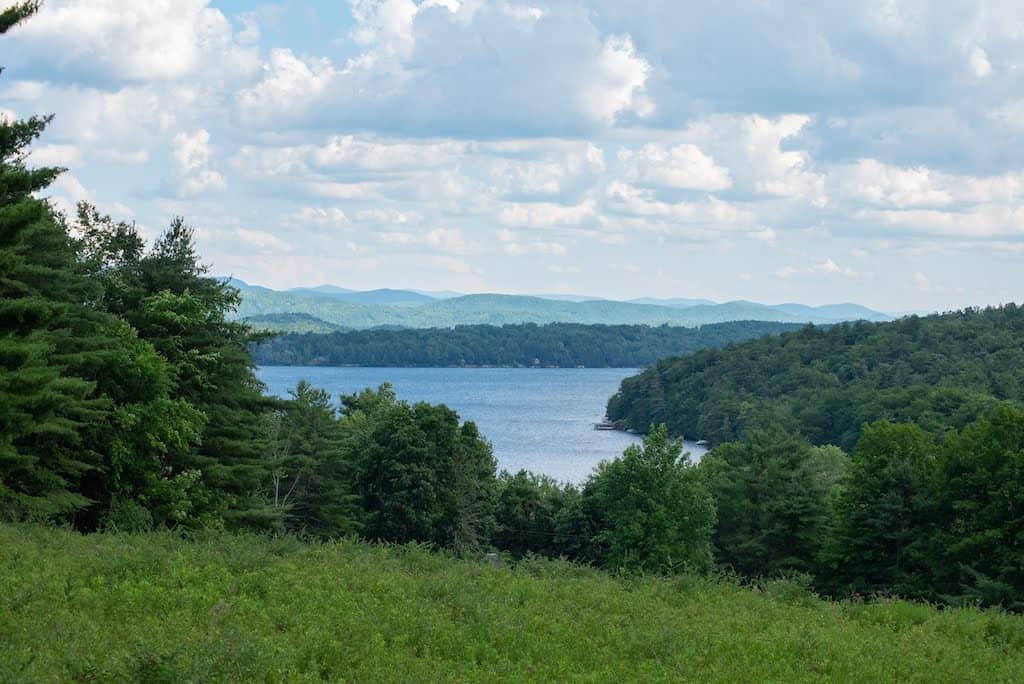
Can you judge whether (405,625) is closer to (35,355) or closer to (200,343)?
(35,355)

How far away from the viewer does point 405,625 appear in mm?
12914

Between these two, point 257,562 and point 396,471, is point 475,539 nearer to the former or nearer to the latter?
point 396,471

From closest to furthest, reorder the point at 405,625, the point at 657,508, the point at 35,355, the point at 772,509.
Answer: the point at 405,625
the point at 35,355
the point at 772,509
the point at 657,508

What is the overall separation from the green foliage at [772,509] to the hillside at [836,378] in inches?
2132

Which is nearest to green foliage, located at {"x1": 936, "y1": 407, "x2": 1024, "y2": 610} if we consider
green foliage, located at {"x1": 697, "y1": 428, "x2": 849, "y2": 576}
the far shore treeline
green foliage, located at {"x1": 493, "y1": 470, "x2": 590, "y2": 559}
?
the far shore treeline

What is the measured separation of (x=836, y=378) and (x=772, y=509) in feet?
350

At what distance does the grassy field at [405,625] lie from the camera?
10594mm

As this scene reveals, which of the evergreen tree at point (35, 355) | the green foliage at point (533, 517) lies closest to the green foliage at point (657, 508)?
the green foliage at point (533, 517)

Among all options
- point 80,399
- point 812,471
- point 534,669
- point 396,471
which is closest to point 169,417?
point 80,399

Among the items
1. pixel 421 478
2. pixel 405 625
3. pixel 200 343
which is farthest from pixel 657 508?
pixel 405 625

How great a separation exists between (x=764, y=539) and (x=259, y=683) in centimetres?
3953

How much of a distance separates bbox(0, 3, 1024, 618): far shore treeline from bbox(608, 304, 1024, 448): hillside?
51917 millimetres

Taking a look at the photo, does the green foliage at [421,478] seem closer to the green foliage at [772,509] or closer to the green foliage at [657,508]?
the green foliage at [657,508]

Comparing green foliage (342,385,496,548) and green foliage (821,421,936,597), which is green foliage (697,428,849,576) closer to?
green foliage (821,421,936,597)
